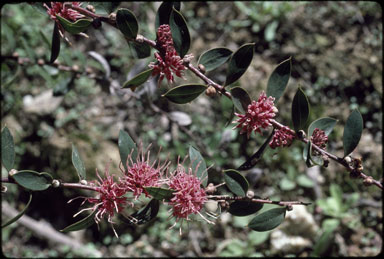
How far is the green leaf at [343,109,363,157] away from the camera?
157 centimetres

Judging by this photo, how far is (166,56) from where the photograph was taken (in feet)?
5.17

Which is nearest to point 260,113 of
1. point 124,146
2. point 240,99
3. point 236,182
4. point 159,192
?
point 240,99

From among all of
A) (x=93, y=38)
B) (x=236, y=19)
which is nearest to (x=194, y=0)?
(x=236, y=19)

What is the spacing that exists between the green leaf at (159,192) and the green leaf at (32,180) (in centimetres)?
48

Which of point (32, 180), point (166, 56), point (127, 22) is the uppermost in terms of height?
point (127, 22)

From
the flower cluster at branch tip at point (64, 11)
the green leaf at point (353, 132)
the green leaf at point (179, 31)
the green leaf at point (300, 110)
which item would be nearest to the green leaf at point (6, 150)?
the flower cluster at branch tip at point (64, 11)

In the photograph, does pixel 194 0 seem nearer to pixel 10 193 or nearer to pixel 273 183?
pixel 273 183

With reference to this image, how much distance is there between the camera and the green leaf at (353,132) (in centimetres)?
157

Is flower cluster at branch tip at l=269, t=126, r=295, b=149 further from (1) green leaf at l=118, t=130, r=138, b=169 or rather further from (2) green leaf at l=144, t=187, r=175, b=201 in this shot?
(1) green leaf at l=118, t=130, r=138, b=169

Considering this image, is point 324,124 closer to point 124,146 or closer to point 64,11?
point 124,146

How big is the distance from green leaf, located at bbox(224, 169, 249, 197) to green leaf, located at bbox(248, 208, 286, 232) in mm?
169

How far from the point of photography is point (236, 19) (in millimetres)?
4258

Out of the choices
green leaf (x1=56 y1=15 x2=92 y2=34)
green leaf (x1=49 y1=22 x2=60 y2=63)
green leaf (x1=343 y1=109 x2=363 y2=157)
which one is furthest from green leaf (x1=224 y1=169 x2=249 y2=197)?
green leaf (x1=49 y1=22 x2=60 y2=63)

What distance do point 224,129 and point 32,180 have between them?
2.25m
